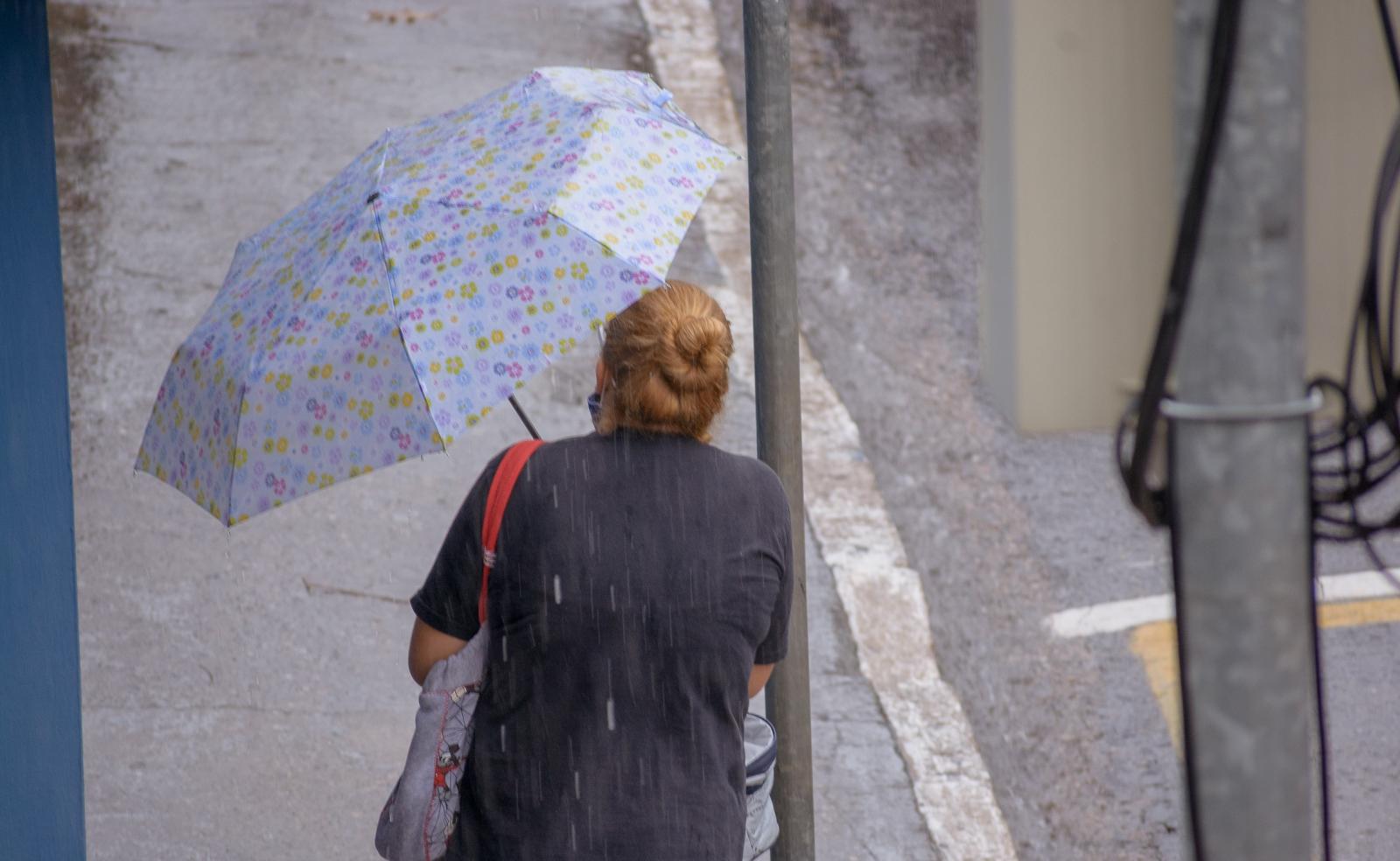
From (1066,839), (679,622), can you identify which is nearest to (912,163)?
(1066,839)

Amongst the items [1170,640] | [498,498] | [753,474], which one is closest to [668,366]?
[753,474]

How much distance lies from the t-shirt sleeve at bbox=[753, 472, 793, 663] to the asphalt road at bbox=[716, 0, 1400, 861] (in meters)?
2.40

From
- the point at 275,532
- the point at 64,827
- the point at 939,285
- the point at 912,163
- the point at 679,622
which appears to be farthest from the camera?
the point at 912,163

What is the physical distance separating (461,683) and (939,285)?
6.11 m

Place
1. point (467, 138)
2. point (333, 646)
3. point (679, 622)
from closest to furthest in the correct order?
point (679, 622)
point (467, 138)
point (333, 646)

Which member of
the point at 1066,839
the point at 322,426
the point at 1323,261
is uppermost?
the point at 1323,261

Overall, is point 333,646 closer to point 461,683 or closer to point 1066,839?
point 1066,839

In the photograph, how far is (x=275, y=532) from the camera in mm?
6422

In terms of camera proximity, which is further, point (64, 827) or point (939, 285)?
point (939, 285)

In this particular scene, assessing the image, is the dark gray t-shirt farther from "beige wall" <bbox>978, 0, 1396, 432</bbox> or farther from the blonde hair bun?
"beige wall" <bbox>978, 0, 1396, 432</bbox>

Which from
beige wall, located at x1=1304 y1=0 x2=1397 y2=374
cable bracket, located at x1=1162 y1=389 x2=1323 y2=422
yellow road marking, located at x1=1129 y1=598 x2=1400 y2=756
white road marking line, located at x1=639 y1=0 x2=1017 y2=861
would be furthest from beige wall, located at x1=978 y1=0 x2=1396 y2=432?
yellow road marking, located at x1=1129 y1=598 x2=1400 y2=756

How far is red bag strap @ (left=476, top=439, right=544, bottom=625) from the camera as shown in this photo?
2523mm

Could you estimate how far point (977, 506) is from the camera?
664cm

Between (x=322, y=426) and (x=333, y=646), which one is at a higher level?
(x=322, y=426)
